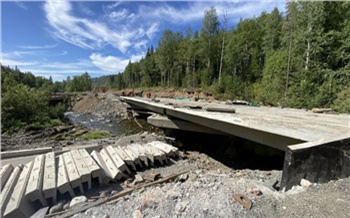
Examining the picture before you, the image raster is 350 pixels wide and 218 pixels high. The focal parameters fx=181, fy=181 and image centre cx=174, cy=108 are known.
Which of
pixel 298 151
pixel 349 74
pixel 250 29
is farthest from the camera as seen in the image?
pixel 250 29

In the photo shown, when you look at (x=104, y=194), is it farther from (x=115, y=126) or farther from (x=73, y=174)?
(x=115, y=126)

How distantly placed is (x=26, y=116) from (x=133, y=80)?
53.5 meters

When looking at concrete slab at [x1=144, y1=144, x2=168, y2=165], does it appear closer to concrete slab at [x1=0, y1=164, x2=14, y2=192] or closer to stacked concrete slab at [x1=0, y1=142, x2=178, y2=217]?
stacked concrete slab at [x1=0, y1=142, x2=178, y2=217]

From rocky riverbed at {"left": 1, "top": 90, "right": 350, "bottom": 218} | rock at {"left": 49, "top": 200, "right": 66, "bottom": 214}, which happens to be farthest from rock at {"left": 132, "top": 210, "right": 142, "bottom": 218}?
rock at {"left": 49, "top": 200, "right": 66, "bottom": 214}

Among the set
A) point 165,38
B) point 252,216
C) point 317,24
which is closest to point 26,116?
point 252,216

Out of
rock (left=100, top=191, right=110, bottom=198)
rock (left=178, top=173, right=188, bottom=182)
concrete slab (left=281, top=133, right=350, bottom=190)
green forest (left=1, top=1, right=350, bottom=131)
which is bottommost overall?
rock (left=178, top=173, right=188, bottom=182)

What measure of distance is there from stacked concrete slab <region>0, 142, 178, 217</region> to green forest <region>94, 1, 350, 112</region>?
10.7 meters

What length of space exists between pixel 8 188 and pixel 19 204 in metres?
0.60

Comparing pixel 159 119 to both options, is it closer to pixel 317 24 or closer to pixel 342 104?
pixel 342 104

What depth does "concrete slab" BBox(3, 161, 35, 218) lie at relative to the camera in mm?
2654

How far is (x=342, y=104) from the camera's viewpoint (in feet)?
30.7

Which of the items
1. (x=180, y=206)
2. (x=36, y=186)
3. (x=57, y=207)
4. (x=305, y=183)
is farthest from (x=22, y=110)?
(x=305, y=183)

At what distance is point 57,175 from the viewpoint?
3.65 meters

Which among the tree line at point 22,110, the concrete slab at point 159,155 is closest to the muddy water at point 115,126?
the tree line at point 22,110
